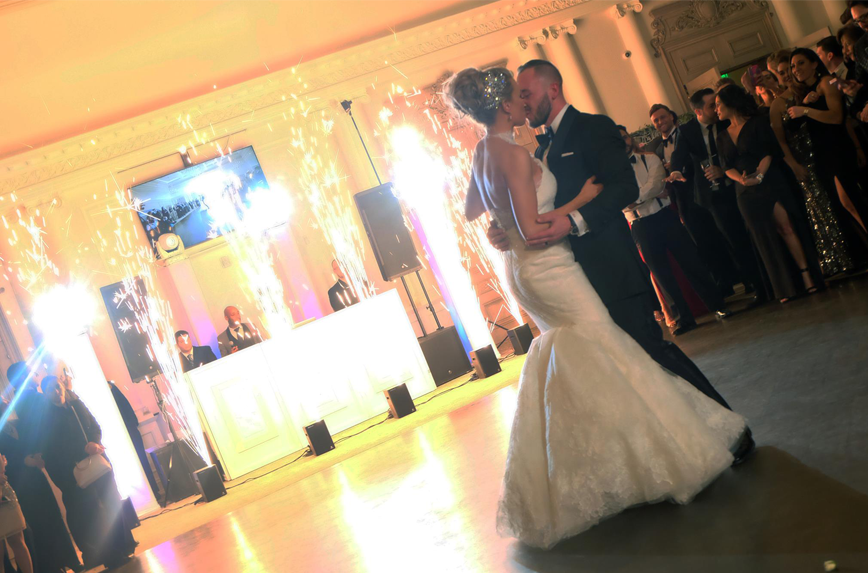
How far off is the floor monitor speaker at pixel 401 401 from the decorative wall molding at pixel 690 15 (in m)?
6.92

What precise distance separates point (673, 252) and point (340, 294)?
Result: 456cm

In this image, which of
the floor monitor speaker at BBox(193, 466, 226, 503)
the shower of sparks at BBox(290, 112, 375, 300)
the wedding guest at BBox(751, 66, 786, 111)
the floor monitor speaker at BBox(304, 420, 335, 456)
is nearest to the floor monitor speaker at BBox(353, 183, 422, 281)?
the shower of sparks at BBox(290, 112, 375, 300)

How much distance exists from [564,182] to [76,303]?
780 cm

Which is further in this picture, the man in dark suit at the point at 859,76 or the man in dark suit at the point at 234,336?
the man in dark suit at the point at 234,336

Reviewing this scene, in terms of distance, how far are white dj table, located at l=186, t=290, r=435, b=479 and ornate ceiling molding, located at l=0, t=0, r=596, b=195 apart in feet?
12.6

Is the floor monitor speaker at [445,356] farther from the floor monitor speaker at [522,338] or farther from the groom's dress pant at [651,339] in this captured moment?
the groom's dress pant at [651,339]

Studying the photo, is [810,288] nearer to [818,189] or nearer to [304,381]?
[818,189]

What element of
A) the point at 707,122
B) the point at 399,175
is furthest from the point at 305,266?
the point at 707,122

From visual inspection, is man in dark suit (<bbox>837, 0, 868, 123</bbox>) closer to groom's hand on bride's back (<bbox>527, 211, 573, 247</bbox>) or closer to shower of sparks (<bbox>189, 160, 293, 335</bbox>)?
groom's hand on bride's back (<bbox>527, 211, 573, 247</bbox>)

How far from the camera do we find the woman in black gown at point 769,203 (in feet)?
14.1

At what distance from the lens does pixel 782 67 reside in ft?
15.4

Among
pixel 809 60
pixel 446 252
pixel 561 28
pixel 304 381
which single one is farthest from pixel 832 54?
pixel 561 28

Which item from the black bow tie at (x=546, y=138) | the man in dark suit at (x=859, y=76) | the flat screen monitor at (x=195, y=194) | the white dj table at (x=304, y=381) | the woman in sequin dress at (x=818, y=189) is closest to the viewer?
the black bow tie at (x=546, y=138)

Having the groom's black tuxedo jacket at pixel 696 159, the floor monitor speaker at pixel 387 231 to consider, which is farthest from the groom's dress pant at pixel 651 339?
the floor monitor speaker at pixel 387 231
